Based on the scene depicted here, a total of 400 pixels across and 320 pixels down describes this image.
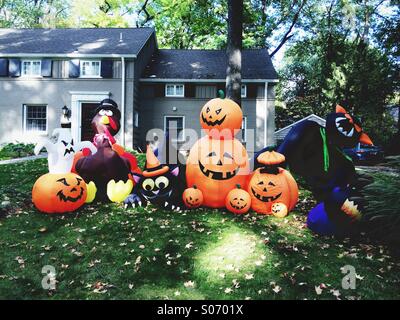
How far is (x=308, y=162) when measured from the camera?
18.3ft

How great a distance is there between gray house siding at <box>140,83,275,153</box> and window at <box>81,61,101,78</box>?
3.09 metres

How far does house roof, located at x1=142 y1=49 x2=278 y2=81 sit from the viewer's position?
67.7 ft

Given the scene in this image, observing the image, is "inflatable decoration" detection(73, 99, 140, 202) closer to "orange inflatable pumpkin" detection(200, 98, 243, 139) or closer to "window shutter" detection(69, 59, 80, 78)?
"orange inflatable pumpkin" detection(200, 98, 243, 139)

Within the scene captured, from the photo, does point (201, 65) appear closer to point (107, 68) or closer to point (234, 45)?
point (107, 68)

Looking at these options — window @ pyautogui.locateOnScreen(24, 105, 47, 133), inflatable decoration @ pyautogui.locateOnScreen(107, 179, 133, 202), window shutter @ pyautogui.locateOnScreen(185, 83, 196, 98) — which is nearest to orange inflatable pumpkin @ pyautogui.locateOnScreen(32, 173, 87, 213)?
inflatable decoration @ pyautogui.locateOnScreen(107, 179, 133, 202)

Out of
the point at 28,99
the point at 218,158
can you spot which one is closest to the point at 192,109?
the point at 28,99

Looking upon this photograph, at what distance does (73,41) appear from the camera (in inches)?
801

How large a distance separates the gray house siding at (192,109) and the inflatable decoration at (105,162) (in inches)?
561

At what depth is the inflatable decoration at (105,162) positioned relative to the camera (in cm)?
636

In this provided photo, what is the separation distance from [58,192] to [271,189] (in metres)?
3.71

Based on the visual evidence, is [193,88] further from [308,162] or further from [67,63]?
[308,162]

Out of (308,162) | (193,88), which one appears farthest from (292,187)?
(193,88)

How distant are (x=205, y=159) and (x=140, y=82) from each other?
15859mm

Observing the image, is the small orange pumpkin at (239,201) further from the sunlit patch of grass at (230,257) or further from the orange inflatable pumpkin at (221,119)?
the orange inflatable pumpkin at (221,119)
